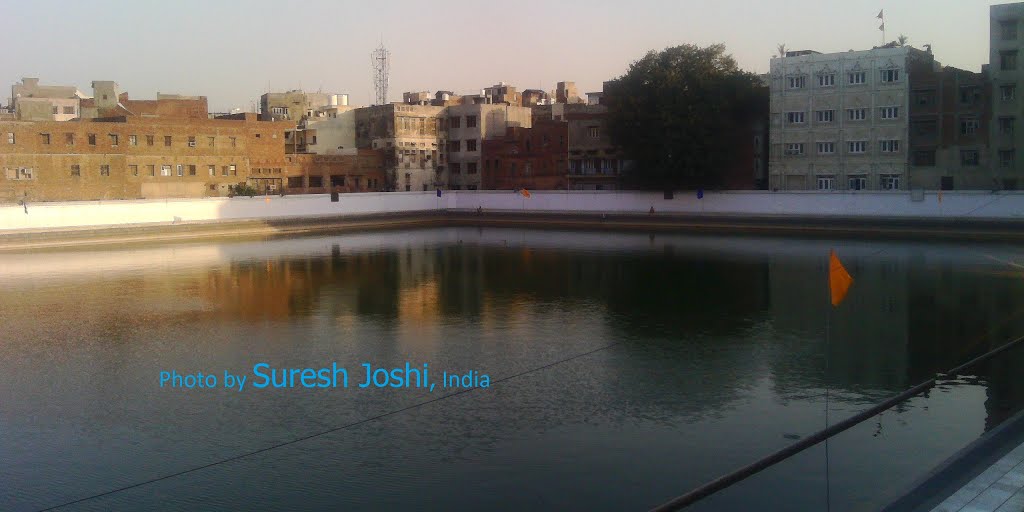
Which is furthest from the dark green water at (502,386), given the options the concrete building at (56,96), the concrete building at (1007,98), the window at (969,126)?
the concrete building at (56,96)

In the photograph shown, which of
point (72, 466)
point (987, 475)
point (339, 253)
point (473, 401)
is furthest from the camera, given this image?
point (339, 253)

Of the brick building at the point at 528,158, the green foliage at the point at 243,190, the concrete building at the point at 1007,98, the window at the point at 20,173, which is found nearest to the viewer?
the concrete building at the point at 1007,98

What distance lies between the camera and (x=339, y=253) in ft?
108

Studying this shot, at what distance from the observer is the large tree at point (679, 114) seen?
4325cm

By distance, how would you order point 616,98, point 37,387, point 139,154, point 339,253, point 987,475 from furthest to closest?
1. point 139,154
2. point 616,98
3. point 339,253
4. point 37,387
5. point 987,475

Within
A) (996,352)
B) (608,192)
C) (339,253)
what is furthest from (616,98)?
(996,352)

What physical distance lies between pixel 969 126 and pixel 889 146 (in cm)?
352

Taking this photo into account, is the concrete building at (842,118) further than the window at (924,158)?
Yes

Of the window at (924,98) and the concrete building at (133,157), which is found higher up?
the window at (924,98)

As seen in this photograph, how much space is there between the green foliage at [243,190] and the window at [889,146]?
105 ft

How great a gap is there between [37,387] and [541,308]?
9732mm

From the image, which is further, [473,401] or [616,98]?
[616,98]

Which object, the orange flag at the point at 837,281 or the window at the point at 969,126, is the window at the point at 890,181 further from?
the orange flag at the point at 837,281

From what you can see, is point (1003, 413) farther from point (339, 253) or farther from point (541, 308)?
point (339, 253)
